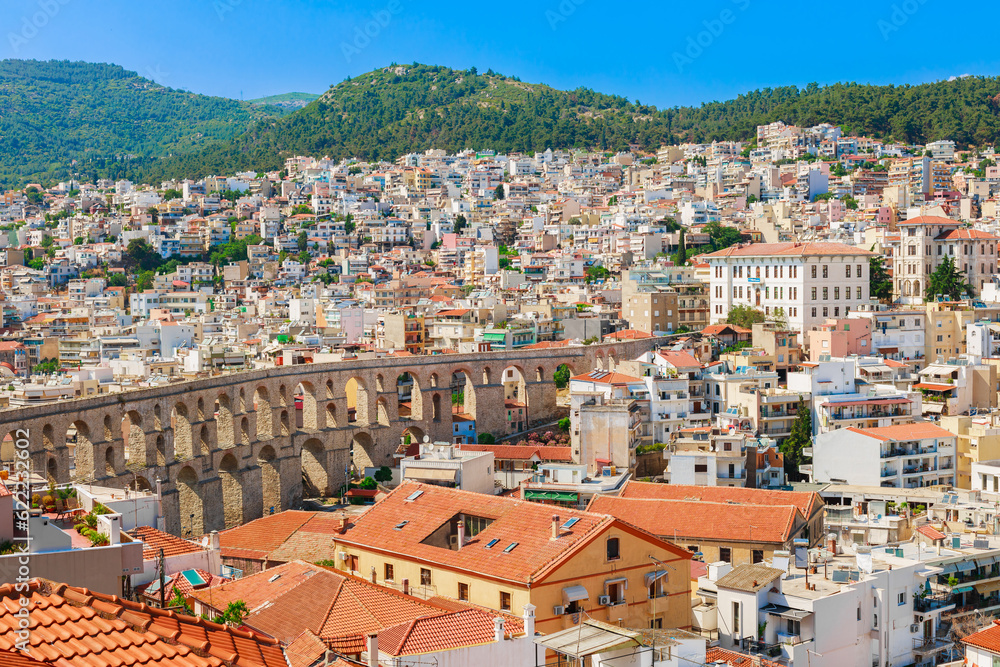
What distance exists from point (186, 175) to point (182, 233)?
44505 millimetres

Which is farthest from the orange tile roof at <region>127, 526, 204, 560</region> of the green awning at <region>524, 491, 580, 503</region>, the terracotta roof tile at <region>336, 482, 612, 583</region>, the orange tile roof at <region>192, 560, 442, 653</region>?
the green awning at <region>524, 491, 580, 503</region>

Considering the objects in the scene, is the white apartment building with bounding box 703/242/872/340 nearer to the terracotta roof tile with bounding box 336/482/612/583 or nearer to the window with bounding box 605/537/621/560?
the terracotta roof tile with bounding box 336/482/612/583

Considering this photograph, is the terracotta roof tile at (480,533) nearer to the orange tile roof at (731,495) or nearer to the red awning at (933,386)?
the orange tile roof at (731,495)

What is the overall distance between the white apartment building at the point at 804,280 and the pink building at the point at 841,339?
151 inches

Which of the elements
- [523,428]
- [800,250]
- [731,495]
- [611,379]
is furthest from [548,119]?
[731,495]

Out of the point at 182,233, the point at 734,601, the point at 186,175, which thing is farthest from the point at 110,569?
the point at 186,175

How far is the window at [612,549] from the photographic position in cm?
1967

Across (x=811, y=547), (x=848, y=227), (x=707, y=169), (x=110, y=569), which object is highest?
(x=707, y=169)

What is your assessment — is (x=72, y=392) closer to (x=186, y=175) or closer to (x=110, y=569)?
(x=110, y=569)

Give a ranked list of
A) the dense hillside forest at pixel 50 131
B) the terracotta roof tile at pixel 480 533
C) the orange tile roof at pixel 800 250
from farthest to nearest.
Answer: the dense hillside forest at pixel 50 131 → the orange tile roof at pixel 800 250 → the terracotta roof tile at pixel 480 533

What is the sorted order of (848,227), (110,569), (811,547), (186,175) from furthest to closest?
(186,175)
(848,227)
(811,547)
(110,569)

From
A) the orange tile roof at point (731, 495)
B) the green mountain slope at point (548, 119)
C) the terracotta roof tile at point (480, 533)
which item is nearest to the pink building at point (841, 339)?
the orange tile roof at point (731, 495)

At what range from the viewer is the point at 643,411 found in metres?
45.6

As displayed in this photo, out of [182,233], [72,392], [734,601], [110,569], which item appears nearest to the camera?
[110,569]
